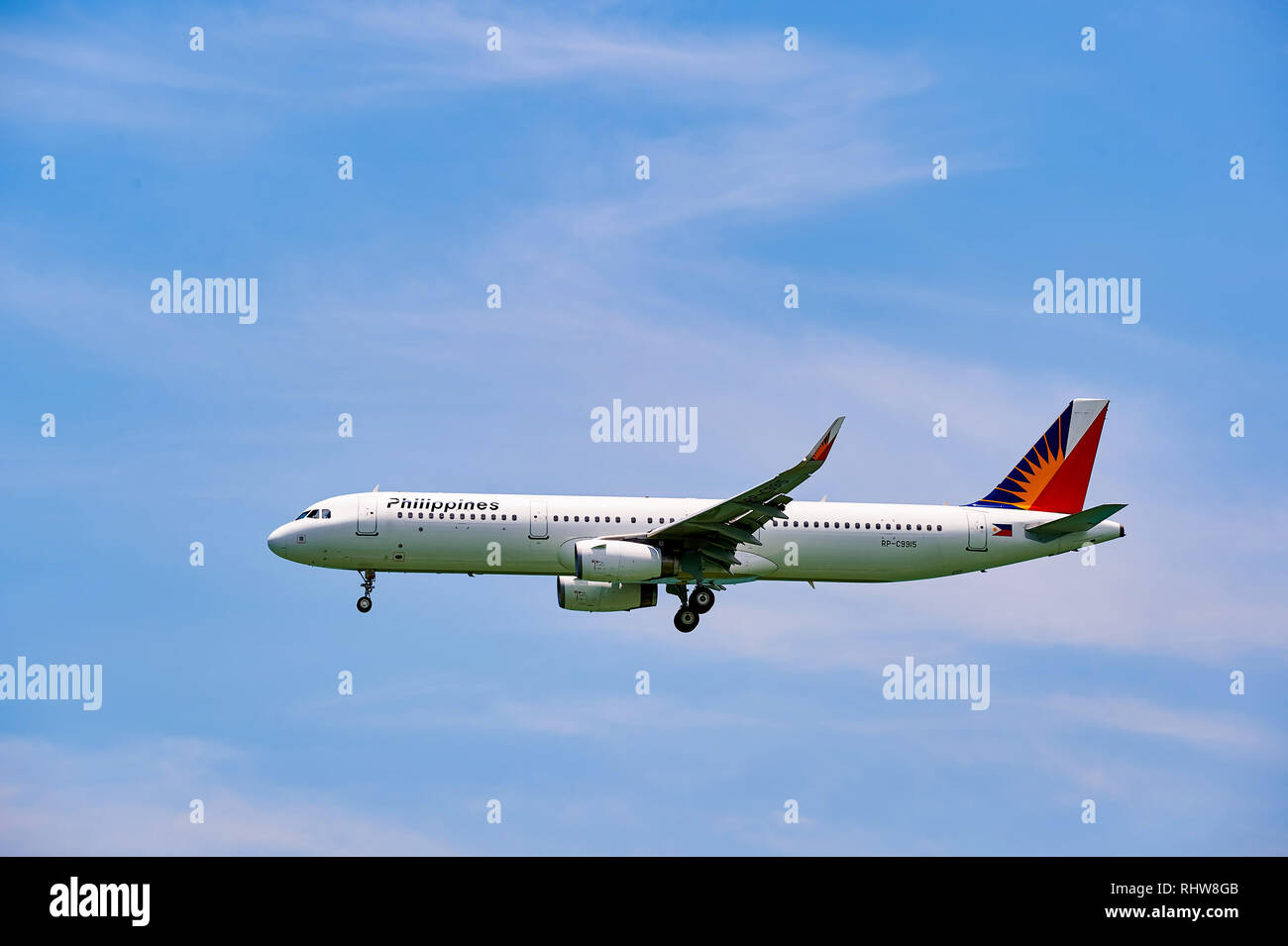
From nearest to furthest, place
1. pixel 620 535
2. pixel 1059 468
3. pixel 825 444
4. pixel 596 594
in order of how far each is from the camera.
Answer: pixel 825 444
pixel 620 535
pixel 596 594
pixel 1059 468

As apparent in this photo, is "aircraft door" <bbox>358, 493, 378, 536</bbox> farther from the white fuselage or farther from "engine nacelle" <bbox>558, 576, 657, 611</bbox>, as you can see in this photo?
"engine nacelle" <bbox>558, 576, 657, 611</bbox>

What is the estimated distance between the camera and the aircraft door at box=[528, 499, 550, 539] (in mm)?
51656

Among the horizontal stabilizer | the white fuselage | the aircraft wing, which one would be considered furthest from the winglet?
the horizontal stabilizer

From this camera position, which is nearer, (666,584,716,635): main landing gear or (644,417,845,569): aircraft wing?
(644,417,845,569): aircraft wing

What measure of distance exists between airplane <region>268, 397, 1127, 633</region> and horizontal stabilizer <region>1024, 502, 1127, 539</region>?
57 millimetres

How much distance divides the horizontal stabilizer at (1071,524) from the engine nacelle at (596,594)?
14827 mm

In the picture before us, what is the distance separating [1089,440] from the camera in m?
58.9

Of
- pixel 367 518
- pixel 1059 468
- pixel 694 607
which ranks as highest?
pixel 1059 468

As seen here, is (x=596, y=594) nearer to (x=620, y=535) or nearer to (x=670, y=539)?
(x=620, y=535)

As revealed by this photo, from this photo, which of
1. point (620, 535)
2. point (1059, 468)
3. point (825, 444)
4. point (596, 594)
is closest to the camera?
point (825, 444)

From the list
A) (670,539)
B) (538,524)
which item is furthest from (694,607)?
(538,524)

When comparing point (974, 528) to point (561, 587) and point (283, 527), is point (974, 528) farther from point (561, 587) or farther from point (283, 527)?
point (283, 527)

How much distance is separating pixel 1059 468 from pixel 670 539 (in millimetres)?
16820

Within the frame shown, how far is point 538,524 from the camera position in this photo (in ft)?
170
